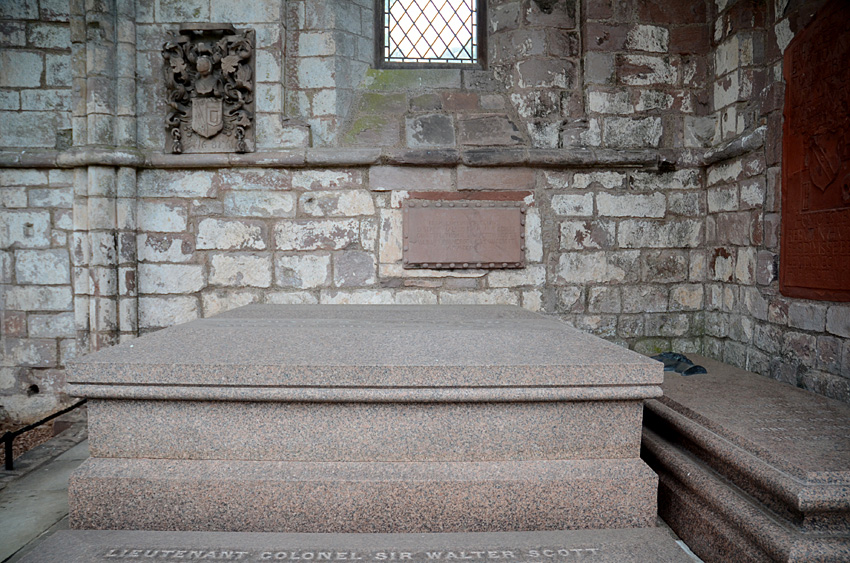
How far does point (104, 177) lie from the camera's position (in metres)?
3.59

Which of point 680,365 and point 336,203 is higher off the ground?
point 336,203

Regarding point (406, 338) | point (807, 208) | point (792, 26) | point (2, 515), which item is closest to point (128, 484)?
point (2, 515)

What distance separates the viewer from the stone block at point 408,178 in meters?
3.69

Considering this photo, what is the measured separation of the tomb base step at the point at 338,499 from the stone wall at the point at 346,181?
2.15m

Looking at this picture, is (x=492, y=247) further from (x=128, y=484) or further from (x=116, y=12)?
(x=116, y=12)

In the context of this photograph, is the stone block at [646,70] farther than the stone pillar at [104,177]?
Yes

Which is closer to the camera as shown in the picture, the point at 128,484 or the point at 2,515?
the point at 128,484

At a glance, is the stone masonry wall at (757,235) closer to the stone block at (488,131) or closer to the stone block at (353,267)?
the stone block at (488,131)

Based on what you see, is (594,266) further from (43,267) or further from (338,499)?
(43,267)

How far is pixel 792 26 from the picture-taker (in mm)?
2809

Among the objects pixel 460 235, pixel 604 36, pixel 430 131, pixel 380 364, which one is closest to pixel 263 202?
pixel 430 131

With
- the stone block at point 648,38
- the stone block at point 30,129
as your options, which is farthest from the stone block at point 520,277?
the stone block at point 30,129

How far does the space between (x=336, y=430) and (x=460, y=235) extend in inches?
88.0

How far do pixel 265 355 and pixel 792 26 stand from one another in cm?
337
